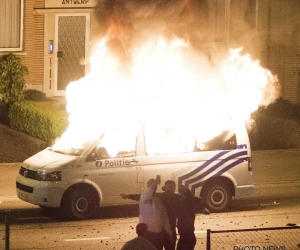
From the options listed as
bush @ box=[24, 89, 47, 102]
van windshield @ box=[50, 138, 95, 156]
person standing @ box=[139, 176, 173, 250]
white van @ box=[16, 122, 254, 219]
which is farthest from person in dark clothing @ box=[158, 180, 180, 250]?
bush @ box=[24, 89, 47, 102]

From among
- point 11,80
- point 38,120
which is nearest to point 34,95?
point 11,80

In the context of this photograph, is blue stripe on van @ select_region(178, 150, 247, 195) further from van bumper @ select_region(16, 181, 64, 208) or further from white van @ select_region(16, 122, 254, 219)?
van bumper @ select_region(16, 181, 64, 208)

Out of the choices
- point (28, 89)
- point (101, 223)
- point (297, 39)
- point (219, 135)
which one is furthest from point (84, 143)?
point (297, 39)

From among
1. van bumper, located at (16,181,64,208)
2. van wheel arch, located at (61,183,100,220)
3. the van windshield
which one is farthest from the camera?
the van windshield

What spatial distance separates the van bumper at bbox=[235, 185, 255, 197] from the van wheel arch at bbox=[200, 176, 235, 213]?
0.33 feet

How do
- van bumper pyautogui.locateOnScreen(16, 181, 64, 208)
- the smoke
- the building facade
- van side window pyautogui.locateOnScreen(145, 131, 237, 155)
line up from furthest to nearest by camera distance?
1. the building facade
2. the smoke
3. van side window pyautogui.locateOnScreen(145, 131, 237, 155)
4. van bumper pyautogui.locateOnScreen(16, 181, 64, 208)

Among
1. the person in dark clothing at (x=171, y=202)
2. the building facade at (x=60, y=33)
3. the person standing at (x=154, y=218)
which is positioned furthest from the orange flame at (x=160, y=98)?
the building facade at (x=60, y=33)

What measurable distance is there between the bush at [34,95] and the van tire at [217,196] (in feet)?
32.9

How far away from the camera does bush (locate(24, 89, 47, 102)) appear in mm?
23391

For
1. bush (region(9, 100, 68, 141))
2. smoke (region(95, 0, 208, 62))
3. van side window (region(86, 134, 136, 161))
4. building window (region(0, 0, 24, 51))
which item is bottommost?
van side window (region(86, 134, 136, 161))

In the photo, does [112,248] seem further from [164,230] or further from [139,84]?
[139,84]

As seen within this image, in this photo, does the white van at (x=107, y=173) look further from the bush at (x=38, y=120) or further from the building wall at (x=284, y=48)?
the building wall at (x=284, y=48)

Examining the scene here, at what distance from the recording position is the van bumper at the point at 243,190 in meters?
14.7

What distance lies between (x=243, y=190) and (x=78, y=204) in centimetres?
309
